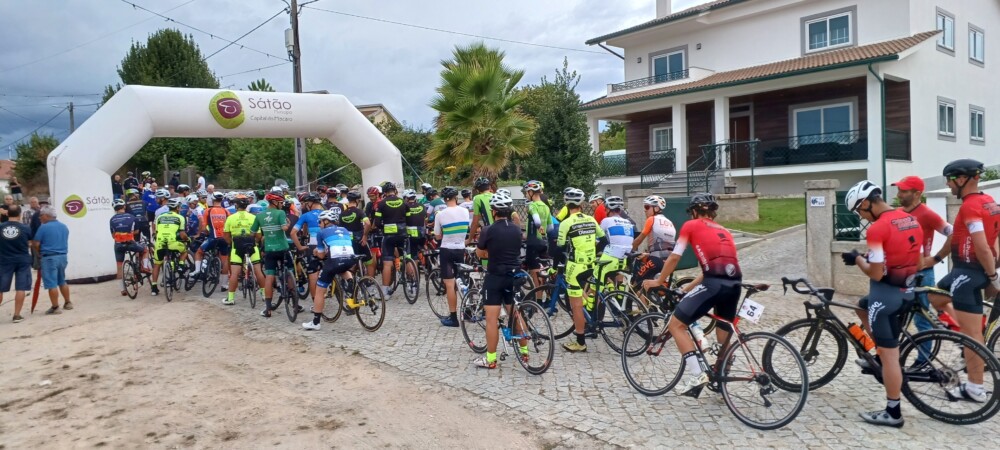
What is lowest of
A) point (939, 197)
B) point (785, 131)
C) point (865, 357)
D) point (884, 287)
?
point (865, 357)

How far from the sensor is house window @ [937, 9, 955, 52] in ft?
72.7

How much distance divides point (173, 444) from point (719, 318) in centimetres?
441

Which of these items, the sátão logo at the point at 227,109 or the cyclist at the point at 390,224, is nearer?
the cyclist at the point at 390,224

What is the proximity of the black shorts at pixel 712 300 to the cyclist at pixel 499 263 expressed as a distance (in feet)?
5.92

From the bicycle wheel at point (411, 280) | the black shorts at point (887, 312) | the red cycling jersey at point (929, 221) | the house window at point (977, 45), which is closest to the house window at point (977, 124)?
the house window at point (977, 45)

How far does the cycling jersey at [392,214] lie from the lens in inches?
403

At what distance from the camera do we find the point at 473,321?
751 centimetres

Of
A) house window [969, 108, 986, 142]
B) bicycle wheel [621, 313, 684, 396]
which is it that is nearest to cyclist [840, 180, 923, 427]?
bicycle wheel [621, 313, 684, 396]

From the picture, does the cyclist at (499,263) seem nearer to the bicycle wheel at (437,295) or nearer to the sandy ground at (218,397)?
the sandy ground at (218,397)

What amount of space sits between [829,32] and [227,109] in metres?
19.5

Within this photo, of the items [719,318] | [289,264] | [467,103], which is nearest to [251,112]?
[467,103]

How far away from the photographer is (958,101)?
23.1m

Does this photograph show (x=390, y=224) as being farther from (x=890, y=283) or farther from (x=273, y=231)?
(x=890, y=283)

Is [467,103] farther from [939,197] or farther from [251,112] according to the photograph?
[939,197]
